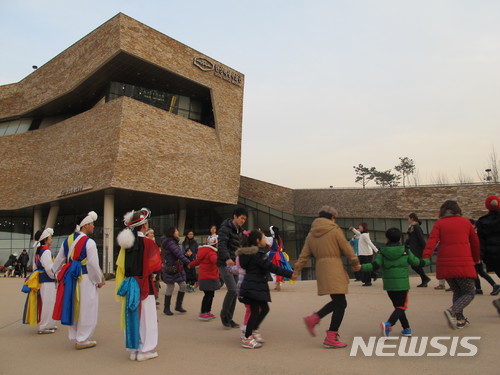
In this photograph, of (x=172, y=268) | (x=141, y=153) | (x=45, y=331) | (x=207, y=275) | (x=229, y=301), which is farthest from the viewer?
(x=141, y=153)

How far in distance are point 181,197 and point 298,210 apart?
1299 cm

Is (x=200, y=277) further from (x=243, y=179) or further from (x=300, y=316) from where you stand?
(x=243, y=179)

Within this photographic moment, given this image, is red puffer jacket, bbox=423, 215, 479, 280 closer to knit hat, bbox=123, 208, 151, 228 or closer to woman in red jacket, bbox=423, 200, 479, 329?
woman in red jacket, bbox=423, 200, 479, 329

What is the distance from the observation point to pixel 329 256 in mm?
5051

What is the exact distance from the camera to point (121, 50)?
24469 millimetres

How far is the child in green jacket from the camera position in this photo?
515cm

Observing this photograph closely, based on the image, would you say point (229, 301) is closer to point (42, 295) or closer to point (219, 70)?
point (42, 295)

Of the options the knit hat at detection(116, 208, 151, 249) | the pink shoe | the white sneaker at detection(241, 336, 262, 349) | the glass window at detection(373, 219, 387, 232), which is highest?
the glass window at detection(373, 219, 387, 232)

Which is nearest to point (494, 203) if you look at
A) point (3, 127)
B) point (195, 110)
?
point (195, 110)

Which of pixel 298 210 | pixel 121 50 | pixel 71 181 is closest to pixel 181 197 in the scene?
pixel 71 181

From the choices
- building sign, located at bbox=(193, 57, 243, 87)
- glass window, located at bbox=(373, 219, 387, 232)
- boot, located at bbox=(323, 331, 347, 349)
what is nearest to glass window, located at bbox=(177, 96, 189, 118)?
building sign, located at bbox=(193, 57, 243, 87)

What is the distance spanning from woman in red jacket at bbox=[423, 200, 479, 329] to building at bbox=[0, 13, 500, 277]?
20.6 meters

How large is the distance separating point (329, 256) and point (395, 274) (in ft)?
3.17

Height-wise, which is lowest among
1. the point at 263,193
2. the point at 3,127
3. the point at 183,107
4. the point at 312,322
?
the point at 312,322
